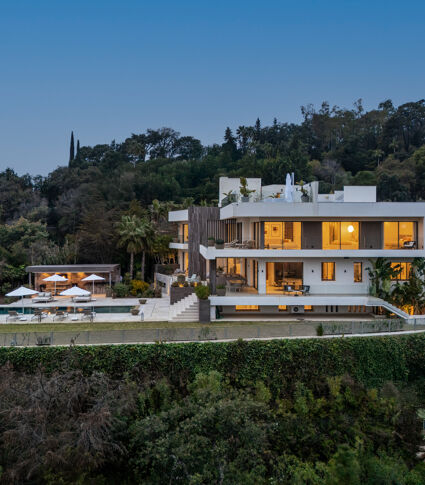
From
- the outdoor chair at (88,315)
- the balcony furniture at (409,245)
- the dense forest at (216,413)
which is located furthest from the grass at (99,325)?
the balcony furniture at (409,245)

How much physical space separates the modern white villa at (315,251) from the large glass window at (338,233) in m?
0.05

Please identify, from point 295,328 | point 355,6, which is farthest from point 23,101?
point 295,328

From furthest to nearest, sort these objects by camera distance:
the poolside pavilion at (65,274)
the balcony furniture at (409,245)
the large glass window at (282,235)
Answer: the poolside pavilion at (65,274), the large glass window at (282,235), the balcony furniture at (409,245)

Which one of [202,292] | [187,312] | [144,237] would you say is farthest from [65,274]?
[202,292]

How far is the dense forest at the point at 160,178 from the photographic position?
3753cm

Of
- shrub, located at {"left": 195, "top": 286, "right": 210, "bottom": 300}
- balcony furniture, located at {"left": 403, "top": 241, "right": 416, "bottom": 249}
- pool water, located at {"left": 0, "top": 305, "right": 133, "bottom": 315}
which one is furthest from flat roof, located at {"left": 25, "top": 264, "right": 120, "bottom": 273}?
balcony furniture, located at {"left": 403, "top": 241, "right": 416, "bottom": 249}

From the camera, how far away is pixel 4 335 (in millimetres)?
16156

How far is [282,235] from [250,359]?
10.1 meters

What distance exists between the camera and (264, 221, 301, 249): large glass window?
79.6 feet

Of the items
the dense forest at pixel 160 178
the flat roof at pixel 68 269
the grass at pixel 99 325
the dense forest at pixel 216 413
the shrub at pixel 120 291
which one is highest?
the dense forest at pixel 160 178

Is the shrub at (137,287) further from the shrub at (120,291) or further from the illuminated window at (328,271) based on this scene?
the illuminated window at (328,271)

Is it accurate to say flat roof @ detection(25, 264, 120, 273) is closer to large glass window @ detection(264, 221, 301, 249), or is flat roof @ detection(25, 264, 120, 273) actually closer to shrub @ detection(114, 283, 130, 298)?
shrub @ detection(114, 283, 130, 298)

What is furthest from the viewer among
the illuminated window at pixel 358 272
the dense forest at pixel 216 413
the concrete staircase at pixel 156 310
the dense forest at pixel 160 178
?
the dense forest at pixel 160 178

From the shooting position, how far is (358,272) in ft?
78.3
